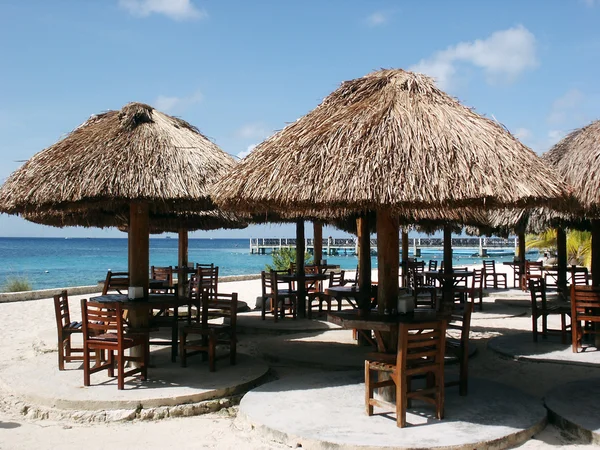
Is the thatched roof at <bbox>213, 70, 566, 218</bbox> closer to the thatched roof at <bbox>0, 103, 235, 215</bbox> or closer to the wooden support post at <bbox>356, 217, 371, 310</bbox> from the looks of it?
the thatched roof at <bbox>0, 103, 235, 215</bbox>

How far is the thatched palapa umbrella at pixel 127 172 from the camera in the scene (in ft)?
19.6

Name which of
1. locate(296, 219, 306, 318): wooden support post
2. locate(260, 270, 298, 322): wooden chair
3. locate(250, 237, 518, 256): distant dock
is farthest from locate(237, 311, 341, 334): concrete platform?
locate(250, 237, 518, 256): distant dock

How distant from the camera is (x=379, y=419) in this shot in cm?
480

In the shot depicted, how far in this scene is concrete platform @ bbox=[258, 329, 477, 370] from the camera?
7.08m

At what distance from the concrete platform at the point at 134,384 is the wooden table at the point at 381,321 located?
1.40m

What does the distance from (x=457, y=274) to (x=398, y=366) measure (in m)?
7.51

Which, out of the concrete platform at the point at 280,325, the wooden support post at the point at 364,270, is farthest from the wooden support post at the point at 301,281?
the wooden support post at the point at 364,270

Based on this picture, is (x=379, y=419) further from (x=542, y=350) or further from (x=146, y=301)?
(x=542, y=350)

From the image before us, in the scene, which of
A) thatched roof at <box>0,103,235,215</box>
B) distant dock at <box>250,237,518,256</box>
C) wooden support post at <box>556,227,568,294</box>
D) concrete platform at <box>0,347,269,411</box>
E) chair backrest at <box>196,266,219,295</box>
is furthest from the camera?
distant dock at <box>250,237,518,256</box>

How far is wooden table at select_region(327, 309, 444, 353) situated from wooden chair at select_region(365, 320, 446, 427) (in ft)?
0.79

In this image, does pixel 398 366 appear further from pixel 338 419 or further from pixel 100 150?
pixel 100 150

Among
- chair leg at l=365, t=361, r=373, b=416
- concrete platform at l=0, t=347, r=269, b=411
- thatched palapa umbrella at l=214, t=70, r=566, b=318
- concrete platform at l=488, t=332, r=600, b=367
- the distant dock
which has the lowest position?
concrete platform at l=488, t=332, r=600, b=367

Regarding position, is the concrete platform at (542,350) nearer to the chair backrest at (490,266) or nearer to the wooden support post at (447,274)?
the wooden support post at (447,274)

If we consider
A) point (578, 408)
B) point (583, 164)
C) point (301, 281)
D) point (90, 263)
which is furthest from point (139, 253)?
point (90, 263)
